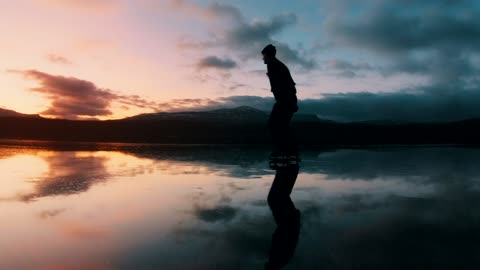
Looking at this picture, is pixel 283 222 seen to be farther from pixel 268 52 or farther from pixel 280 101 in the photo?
pixel 268 52

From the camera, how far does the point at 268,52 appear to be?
1323 cm

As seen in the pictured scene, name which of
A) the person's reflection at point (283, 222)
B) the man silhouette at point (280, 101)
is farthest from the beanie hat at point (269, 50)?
the person's reflection at point (283, 222)

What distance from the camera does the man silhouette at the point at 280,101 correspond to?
1306 cm

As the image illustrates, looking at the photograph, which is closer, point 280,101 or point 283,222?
point 283,222

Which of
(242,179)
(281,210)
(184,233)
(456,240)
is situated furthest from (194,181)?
(456,240)

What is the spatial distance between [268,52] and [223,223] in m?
7.99

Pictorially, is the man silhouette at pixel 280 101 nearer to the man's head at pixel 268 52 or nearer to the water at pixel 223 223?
the man's head at pixel 268 52

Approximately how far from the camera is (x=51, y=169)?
1423 cm

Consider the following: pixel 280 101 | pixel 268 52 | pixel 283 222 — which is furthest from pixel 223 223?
pixel 268 52

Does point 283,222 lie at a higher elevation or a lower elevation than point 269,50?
lower

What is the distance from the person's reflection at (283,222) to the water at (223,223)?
0.11 metres

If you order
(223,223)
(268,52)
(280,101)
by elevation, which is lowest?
(223,223)

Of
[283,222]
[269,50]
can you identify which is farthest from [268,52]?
[283,222]

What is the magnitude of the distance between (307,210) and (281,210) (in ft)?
1.60
